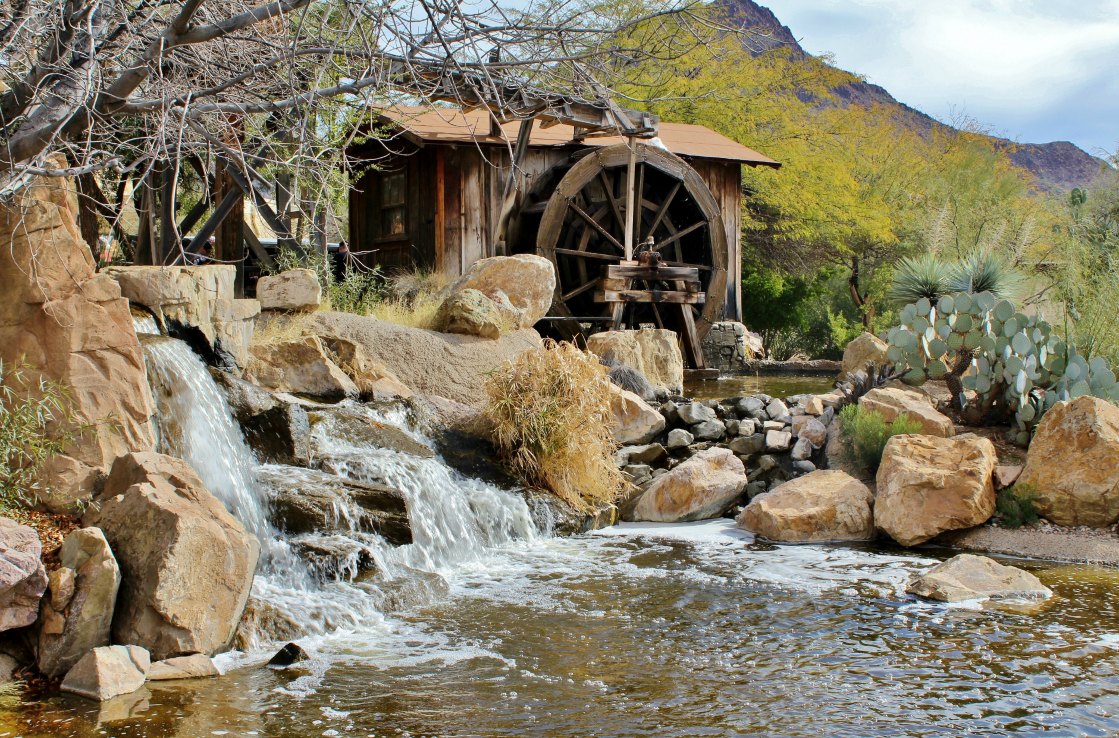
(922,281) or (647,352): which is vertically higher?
(922,281)

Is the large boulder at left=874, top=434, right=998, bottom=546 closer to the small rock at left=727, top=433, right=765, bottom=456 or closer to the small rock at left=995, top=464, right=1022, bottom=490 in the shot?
the small rock at left=995, top=464, right=1022, bottom=490

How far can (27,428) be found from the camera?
4566 mm

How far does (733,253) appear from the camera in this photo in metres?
16.4

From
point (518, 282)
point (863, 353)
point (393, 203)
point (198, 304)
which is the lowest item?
point (863, 353)

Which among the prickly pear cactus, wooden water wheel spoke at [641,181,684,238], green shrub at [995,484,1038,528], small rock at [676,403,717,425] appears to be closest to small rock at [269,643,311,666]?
green shrub at [995,484,1038,528]

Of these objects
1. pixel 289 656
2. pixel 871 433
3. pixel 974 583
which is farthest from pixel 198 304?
pixel 974 583

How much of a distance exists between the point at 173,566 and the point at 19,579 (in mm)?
552

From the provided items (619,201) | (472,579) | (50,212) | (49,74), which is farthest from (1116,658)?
(619,201)

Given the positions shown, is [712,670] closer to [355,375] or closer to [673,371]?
[355,375]

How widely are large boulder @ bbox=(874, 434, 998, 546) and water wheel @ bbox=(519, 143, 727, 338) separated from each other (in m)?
7.73

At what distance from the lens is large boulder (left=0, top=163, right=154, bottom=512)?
194 inches

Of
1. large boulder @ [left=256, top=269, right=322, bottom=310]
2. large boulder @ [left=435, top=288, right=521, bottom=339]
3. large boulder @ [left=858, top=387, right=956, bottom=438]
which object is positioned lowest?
large boulder @ [left=858, top=387, right=956, bottom=438]

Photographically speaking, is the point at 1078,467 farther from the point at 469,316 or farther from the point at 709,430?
the point at 469,316

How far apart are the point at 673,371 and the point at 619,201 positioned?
4.80 meters
